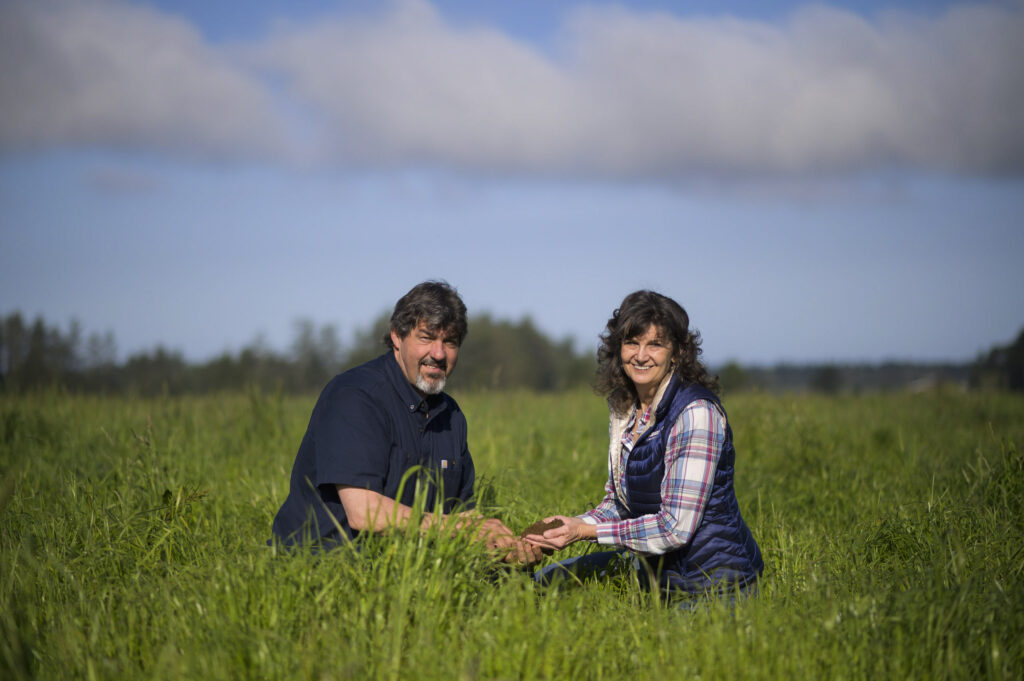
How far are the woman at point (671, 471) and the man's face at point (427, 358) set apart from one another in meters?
0.85

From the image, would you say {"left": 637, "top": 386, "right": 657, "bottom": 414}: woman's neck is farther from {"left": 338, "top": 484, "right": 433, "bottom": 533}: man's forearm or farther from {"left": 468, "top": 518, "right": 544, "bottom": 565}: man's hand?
{"left": 338, "top": 484, "right": 433, "bottom": 533}: man's forearm

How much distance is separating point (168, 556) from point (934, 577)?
367 cm

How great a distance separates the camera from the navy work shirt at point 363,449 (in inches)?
135

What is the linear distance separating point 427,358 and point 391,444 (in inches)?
17.7

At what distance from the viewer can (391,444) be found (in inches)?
144

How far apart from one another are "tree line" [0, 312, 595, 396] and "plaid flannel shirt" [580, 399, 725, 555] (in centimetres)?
166

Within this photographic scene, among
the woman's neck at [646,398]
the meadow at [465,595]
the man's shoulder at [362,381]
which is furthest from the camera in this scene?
the woman's neck at [646,398]

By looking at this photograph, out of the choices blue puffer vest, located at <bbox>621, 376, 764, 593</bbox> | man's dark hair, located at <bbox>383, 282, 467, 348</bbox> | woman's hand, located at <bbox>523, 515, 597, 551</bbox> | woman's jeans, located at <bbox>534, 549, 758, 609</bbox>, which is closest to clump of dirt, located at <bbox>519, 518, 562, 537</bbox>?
woman's hand, located at <bbox>523, 515, 597, 551</bbox>

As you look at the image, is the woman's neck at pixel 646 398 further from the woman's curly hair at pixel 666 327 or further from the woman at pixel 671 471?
the woman's curly hair at pixel 666 327

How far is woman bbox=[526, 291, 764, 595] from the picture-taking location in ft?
11.2

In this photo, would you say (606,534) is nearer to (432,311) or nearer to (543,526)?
(543,526)

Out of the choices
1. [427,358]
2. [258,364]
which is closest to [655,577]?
[427,358]

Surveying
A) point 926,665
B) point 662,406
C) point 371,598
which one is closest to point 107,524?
point 371,598

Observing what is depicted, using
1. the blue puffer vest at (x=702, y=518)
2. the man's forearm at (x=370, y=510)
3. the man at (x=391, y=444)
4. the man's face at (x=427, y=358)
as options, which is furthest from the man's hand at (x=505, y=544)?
the man's face at (x=427, y=358)
